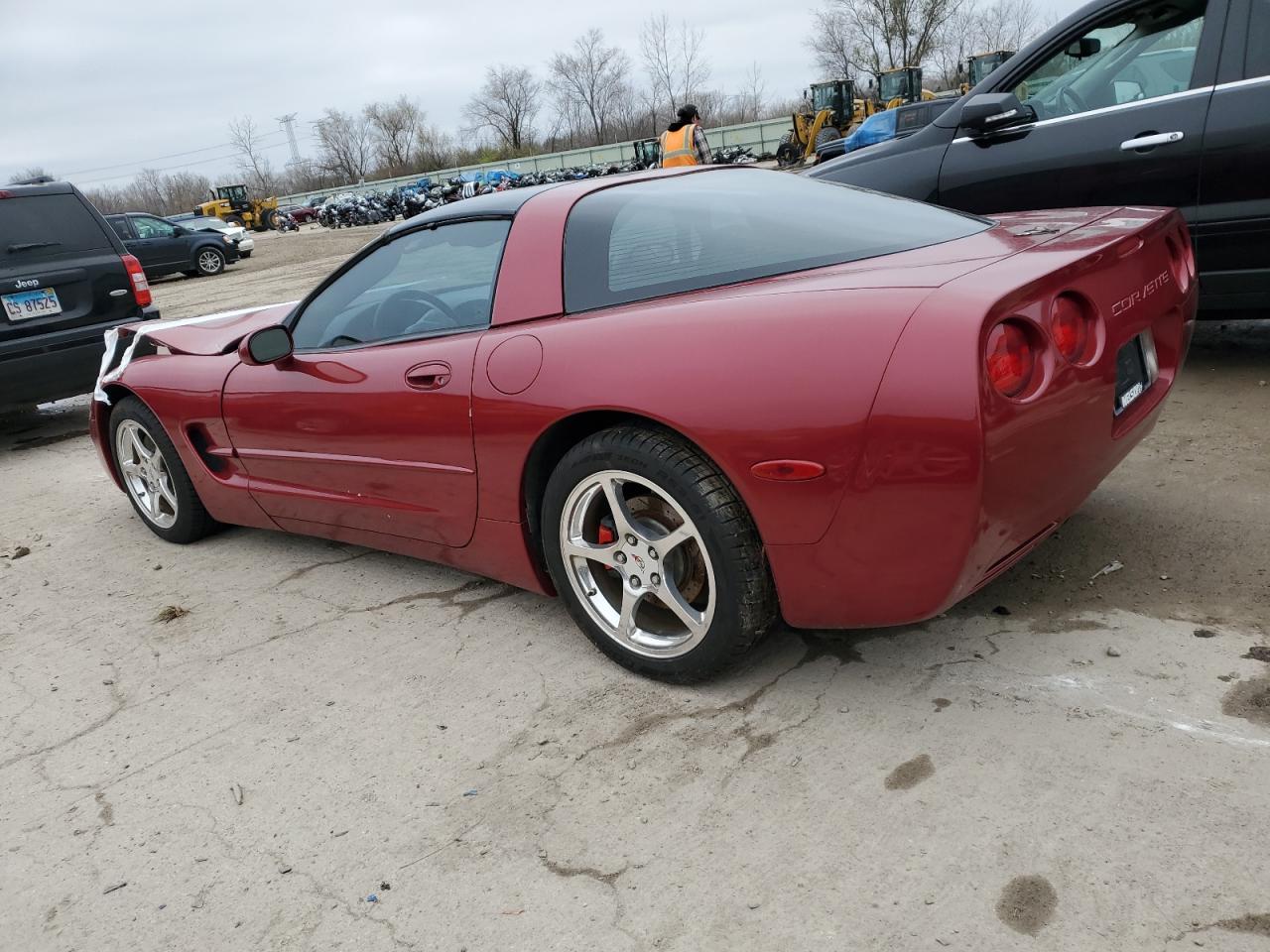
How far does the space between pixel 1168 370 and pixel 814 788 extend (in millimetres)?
1532

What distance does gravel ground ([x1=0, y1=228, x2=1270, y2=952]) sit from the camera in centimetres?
185

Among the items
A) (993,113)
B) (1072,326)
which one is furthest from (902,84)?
(1072,326)

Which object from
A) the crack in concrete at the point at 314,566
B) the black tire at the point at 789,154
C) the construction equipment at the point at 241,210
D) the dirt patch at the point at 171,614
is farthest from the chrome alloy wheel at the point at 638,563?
the construction equipment at the point at 241,210

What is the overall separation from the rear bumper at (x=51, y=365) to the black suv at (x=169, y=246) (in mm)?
16030

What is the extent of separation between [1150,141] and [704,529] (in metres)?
3.19

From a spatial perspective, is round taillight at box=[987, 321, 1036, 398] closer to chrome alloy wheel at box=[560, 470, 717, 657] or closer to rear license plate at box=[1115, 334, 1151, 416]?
rear license plate at box=[1115, 334, 1151, 416]

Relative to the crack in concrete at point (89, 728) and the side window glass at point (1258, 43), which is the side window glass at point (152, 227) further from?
the side window glass at point (1258, 43)

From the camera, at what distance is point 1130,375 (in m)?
2.51

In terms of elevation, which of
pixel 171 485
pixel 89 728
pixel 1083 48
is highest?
pixel 1083 48

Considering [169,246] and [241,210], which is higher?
[241,210]

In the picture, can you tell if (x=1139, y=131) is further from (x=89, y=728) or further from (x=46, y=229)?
(x=46, y=229)

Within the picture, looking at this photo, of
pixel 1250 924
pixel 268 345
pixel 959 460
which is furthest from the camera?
pixel 268 345

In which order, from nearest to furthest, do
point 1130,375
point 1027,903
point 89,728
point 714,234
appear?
point 1027,903
point 1130,375
point 714,234
point 89,728

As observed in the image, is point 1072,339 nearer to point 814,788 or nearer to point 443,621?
point 814,788
